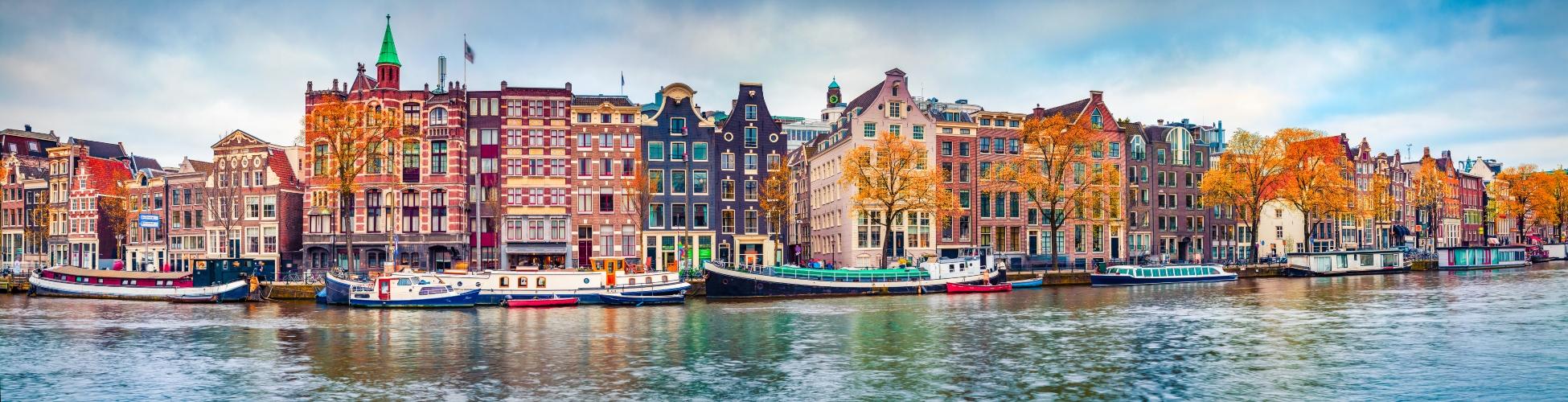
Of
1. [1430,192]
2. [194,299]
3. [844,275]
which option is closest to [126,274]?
[194,299]

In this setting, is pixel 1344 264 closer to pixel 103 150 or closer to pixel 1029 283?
pixel 1029 283

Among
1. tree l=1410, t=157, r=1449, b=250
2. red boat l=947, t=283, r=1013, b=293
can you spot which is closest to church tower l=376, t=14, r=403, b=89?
red boat l=947, t=283, r=1013, b=293

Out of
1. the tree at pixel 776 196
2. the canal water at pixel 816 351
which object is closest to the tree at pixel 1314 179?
the canal water at pixel 816 351

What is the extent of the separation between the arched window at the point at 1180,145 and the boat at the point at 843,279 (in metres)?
40.6

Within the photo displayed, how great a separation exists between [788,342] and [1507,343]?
91.4 feet

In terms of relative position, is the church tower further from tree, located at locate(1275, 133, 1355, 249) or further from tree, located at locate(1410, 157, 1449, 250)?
tree, located at locate(1410, 157, 1449, 250)

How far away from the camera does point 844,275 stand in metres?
80.5

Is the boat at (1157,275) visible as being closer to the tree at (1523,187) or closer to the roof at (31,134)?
the tree at (1523,187)

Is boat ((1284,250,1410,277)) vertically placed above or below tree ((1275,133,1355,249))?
below

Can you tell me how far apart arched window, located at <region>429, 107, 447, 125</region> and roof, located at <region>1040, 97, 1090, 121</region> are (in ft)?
180

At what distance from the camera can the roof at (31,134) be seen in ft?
439

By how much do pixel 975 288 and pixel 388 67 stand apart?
170 feet

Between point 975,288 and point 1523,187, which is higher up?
point 1523,187

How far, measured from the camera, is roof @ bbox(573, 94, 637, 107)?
98.1 metres
